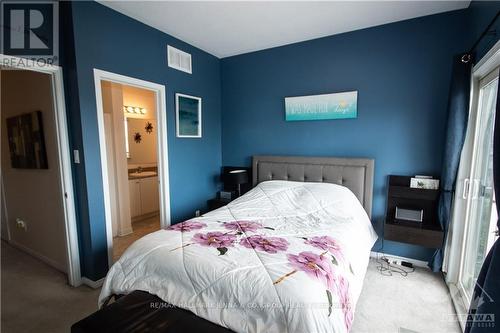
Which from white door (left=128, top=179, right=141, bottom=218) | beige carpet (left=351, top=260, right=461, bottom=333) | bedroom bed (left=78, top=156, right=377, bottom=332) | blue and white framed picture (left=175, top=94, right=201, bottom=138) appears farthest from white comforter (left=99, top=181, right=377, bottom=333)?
white door (left=128, top=179, right=141, bottom=218)

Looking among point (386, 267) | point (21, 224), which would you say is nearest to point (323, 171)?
point (386, 267)

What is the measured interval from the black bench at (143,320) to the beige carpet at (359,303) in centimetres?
95

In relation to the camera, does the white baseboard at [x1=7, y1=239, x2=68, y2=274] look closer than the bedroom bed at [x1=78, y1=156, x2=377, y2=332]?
No

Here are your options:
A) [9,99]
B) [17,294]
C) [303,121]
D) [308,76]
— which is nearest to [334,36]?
[308,76]

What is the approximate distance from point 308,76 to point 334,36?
1.77ft

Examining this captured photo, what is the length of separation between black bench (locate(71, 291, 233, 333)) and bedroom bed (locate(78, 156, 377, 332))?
64 mm

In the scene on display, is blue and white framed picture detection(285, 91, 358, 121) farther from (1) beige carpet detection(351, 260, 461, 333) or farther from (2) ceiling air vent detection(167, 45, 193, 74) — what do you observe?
(1) beige carpet detection(351, 260, 461, 333)

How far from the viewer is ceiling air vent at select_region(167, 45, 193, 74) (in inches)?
120

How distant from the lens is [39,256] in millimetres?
2941

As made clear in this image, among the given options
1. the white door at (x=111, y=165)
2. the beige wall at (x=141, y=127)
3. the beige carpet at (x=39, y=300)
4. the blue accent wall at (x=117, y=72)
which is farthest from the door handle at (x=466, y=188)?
the beige wall at (x=141, y=127)

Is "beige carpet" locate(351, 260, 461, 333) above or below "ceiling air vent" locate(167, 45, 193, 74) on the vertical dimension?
below

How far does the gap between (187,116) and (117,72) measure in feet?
3.37

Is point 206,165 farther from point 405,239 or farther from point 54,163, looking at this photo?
point 405,239

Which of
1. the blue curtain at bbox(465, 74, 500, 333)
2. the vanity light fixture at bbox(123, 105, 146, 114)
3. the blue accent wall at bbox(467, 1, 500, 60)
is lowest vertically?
the blue curtain at bbox(465, 74, 500, 333)
